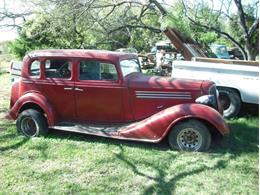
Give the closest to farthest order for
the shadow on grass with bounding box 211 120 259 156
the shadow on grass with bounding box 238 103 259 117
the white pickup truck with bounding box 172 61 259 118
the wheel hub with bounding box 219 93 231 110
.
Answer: the shadow on grass with bounding box 211 120 259 156, the white pickup truck with bounding box 172 61 259 118, the wheel hub with bounding box 219 93 231 110, the shadow on grass with bounding box 238 103 259 117

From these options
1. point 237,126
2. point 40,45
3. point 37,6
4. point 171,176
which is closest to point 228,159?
point 171,176

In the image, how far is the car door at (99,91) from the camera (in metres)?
6.24

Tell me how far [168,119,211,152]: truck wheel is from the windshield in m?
1.32

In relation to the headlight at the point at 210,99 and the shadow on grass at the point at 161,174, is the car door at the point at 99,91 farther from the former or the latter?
the headlight at the point at 210,99

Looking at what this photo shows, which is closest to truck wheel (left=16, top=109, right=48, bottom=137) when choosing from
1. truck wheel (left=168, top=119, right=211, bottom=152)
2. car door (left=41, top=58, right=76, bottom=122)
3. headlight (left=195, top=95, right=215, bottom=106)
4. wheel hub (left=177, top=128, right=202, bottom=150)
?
car door (left=41, top=58, right=76, bottom=122)

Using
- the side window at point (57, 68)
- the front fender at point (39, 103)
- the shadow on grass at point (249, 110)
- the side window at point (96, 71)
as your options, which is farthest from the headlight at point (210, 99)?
the front fender at point (39, 103)

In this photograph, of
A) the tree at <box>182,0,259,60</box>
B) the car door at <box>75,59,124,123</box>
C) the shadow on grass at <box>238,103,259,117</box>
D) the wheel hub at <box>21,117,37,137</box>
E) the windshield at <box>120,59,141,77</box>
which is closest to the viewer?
the car door at <box>75,59,124,123</box>

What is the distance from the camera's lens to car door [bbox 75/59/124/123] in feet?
20.5

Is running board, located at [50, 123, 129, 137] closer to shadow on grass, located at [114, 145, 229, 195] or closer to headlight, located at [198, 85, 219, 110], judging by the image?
shadow on grass, located at [114, 145, 229, 195]

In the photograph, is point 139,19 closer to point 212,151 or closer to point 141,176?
point 212,151

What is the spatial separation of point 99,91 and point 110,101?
0.80ft

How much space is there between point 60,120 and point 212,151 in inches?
103

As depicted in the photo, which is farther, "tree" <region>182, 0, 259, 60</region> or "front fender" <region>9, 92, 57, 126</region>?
"tree" <region>182, 0, 259, 60</region>

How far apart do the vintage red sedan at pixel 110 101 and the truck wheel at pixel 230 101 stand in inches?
62.2
